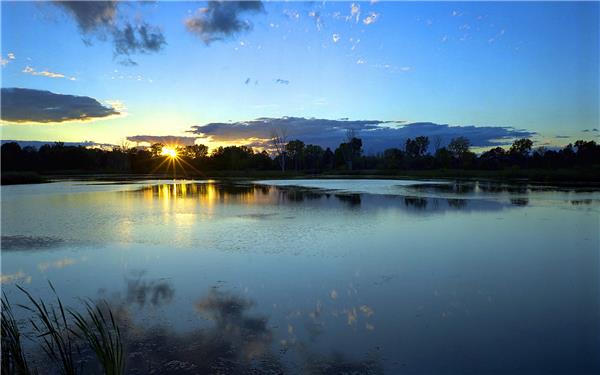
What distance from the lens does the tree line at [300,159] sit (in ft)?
240

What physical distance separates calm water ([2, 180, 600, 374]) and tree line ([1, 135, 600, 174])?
66.1m

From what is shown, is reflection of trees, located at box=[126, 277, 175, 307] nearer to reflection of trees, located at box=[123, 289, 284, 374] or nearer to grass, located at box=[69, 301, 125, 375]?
grass, located at box=[69, 301, 125, 375]

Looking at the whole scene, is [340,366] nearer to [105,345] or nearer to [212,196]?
[105,345]

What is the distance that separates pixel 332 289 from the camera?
243 inches

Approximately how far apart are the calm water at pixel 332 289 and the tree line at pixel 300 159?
66108 mm

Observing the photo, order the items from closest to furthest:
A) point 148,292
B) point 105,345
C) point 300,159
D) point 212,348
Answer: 1. point 105,345
2. point 212,348
3. point 148,292
4. point 300,159

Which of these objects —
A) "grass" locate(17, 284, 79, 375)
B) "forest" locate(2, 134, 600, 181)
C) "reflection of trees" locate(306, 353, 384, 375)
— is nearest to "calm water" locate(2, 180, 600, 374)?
"reflection of trees" locate(306, 353, 384, 375)

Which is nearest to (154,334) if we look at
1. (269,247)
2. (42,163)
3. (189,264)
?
(189,264)

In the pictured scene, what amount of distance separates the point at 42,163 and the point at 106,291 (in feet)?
287

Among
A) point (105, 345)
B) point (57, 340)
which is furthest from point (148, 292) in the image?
point (105, 345)

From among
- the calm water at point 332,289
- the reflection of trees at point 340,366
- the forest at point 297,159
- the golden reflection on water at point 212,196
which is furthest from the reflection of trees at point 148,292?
the forest at point 297,159

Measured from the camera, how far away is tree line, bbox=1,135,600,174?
240ft

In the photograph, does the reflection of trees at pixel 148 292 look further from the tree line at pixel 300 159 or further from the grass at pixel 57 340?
the tree line at pixel 300 159

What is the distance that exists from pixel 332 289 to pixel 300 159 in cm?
8344
